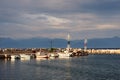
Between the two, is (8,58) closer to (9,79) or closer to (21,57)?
(21,57)

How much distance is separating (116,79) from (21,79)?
2022 centimetres

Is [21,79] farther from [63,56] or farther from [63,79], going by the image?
[63,56]

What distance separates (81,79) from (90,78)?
298cm

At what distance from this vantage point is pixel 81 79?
71.5 meters

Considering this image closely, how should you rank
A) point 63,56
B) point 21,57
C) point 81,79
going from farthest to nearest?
1. point 63,56
2. point 21,57
3. point 81,79

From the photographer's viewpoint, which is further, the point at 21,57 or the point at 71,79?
the point at 21,57

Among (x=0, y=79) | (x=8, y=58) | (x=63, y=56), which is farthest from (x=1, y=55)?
(x=0, y=79)

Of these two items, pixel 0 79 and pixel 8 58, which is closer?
pixel 0 79

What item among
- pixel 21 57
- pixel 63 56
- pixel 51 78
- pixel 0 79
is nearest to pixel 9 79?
pixel 0 79

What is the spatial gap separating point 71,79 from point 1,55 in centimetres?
9899

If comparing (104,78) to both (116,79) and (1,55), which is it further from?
(1,55)

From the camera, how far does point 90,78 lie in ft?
242

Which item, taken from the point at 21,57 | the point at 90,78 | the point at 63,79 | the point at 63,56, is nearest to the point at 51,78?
the point at 63,79

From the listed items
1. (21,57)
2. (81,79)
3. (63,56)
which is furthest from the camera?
(63,56)
